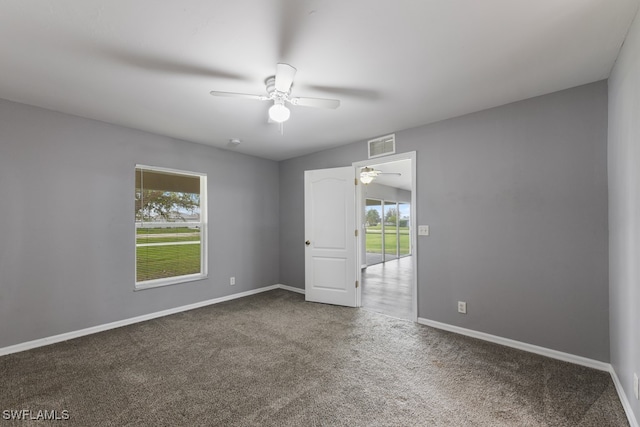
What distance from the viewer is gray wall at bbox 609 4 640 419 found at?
1.67 metres

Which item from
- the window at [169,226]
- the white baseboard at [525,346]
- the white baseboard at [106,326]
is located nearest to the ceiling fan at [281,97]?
the window at [169,226]

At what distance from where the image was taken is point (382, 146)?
3.95 meters

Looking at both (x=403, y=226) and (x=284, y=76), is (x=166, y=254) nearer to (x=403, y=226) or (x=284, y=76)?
(x=284, y=76)

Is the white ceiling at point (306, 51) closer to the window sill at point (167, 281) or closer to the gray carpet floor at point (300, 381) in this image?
the window sill at point (167, 281)

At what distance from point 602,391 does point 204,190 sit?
481 cm

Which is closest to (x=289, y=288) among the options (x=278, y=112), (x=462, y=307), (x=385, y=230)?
(x=462, y=307)

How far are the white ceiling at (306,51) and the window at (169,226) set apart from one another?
3.64 feet

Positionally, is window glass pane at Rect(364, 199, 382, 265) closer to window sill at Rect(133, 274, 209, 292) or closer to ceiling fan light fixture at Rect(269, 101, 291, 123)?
window sill at Rect(133, 274, 209, 292)

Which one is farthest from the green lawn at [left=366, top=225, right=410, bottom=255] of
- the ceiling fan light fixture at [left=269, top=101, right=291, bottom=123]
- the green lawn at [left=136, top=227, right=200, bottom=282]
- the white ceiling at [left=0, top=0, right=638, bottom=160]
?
the ceiling fan light fixture at [left=269, top=101, right=291, bottom=123]

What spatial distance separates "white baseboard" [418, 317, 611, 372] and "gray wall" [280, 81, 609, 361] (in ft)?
0.16

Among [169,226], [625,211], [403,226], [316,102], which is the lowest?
[403,226]

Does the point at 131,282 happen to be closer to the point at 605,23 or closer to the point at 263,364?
the point at 263,364

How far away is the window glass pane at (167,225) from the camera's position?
376 cm

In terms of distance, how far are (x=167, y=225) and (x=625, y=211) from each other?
15.5 ft
